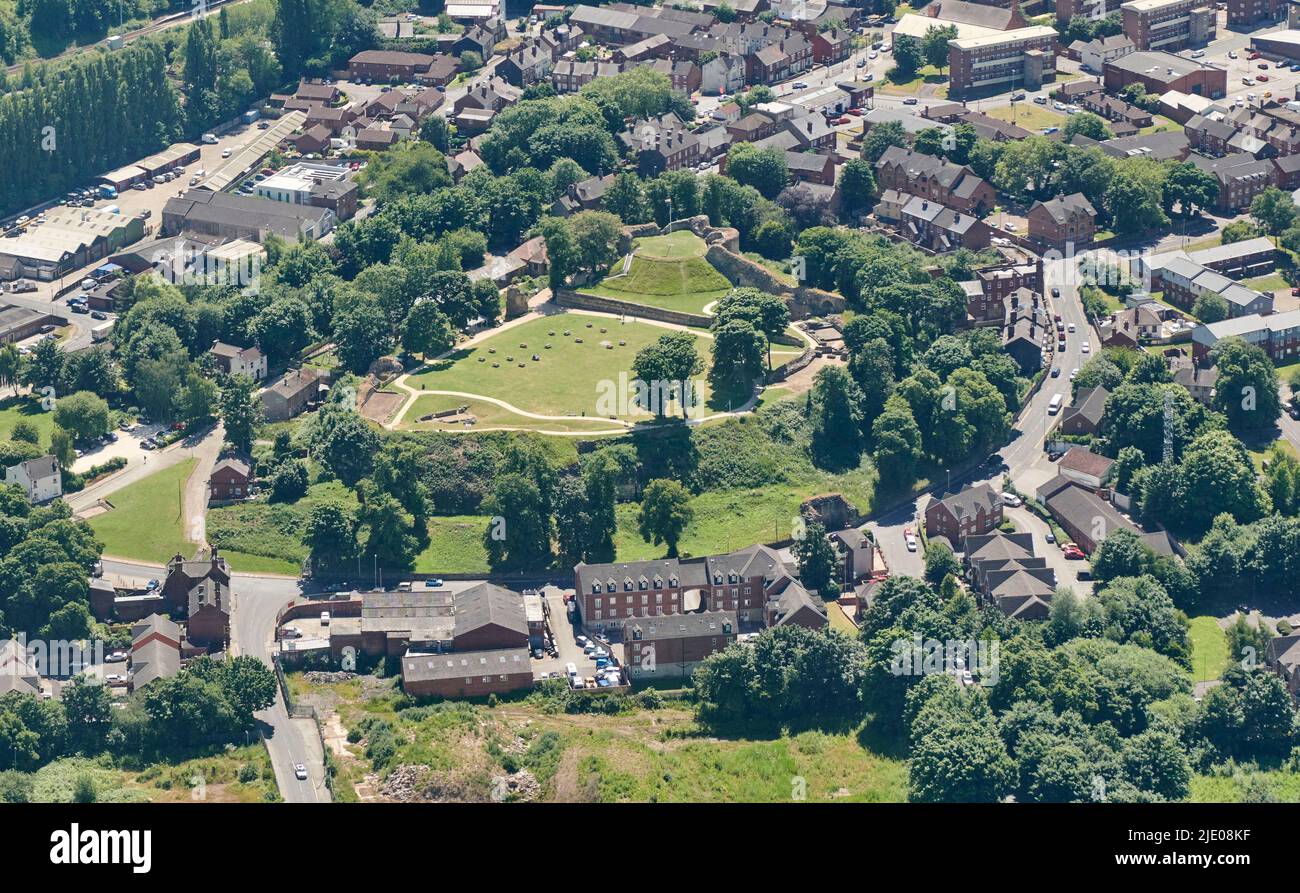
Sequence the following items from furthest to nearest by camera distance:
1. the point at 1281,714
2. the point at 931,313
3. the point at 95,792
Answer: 1. the point at 931,313
2. the point at 1281,714
3. the point at 95,792

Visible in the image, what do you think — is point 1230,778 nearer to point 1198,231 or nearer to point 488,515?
point 488,515

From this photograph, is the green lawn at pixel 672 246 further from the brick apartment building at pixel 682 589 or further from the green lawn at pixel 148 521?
the green lawn at pixel 148 521

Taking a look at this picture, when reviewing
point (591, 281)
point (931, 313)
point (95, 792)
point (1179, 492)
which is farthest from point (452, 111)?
point (95, 792)

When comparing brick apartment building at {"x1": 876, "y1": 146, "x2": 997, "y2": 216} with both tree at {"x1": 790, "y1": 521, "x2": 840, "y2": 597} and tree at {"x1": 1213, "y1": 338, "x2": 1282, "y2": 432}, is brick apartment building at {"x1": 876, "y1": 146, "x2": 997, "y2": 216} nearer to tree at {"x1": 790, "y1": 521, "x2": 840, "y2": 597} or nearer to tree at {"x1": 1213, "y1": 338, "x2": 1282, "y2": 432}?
tree at {"x1": 1213, "y1": 338, "x2": 1282, "y2": 432}

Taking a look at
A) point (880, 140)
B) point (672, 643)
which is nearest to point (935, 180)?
point (880, 140)

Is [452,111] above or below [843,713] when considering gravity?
above

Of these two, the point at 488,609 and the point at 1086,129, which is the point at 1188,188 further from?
the point at 488,609
